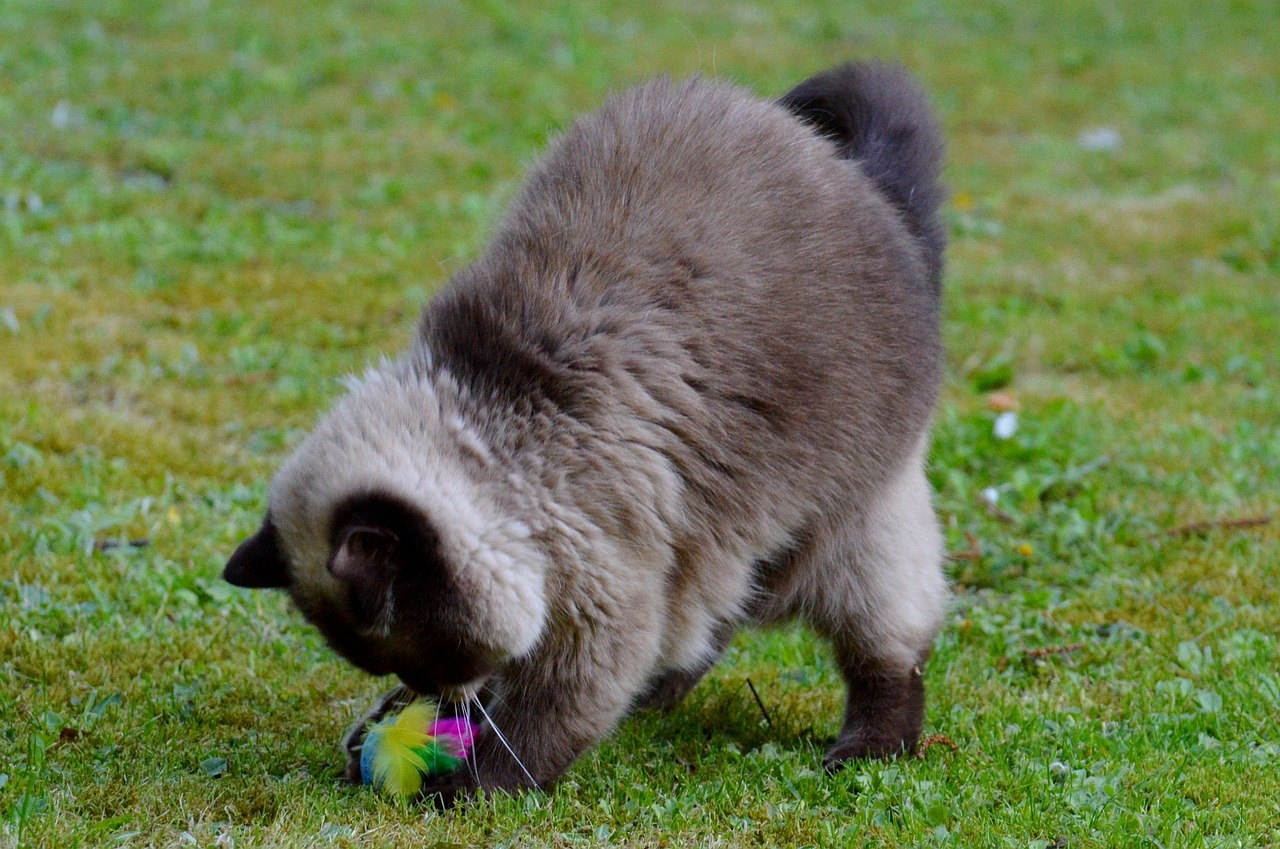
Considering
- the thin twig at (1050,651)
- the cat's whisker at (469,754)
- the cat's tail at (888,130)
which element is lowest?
the thin twig at (1050,651)

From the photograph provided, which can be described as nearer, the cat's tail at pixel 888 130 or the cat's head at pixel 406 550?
the cat's head at pixel 406 550

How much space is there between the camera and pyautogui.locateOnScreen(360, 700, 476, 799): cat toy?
3.49 meters

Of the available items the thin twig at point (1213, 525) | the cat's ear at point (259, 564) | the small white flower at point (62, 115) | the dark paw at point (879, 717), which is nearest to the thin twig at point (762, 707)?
the dark paw at point (879, 717)

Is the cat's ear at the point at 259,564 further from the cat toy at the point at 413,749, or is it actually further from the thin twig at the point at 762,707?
the thin twig at the point at 762,707

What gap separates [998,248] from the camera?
874 centimetres

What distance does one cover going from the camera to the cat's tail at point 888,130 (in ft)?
13.6

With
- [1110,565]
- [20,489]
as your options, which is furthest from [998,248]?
[20,489]

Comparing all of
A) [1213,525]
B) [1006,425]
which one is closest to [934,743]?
[1213,525]

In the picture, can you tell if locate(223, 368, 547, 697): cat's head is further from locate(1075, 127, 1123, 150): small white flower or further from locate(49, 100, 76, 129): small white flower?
locate(1075, 127, 1123, 150): small white flower

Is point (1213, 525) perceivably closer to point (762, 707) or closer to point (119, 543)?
point (762, 707)

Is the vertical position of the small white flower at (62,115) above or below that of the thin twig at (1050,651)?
above

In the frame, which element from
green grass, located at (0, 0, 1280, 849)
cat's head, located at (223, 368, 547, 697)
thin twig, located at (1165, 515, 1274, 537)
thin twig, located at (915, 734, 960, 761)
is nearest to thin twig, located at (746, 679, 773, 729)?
green grass, located at (0, 0, 1280, 849)

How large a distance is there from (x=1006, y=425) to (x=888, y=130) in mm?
2192

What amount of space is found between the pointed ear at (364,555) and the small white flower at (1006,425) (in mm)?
3475
